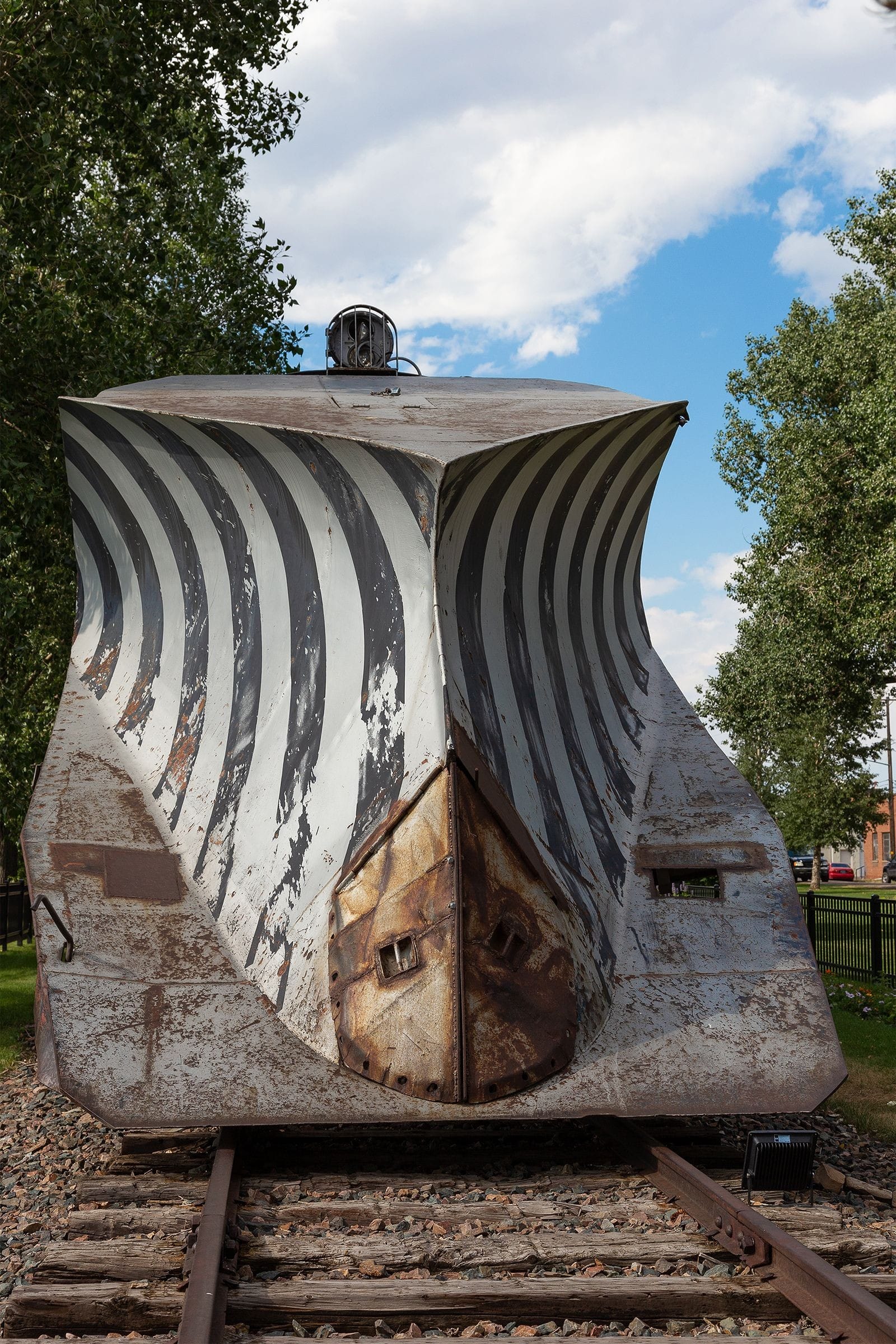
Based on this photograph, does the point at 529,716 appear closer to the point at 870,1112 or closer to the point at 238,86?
the point at 870,1112

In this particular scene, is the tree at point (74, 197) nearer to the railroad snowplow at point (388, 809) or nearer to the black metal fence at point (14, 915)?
the railroad snowplow at point (388, 809)

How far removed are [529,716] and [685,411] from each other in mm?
2000

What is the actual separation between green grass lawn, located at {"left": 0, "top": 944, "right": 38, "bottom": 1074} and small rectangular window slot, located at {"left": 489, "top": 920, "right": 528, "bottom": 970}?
3.93 meters

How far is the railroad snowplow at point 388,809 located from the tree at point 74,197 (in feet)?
13.2

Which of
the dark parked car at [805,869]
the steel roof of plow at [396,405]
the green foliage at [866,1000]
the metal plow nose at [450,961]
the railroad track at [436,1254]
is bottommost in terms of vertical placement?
the dark parked car at [805,869]

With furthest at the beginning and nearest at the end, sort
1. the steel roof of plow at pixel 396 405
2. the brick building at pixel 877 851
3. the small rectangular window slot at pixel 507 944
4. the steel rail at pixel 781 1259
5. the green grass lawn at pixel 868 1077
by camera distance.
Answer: the brick building at pixel 877 851 < the green grass lawn at pixel 868 1077 < the steel roof of plow at pixel 396 405 < the small rectangular window slot at pixel 507 944 < the steel rail at pixel 781 1259

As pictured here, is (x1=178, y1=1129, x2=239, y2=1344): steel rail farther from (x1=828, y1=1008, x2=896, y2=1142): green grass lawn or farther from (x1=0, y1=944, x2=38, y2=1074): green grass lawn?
(x1=0, y1=944, x2=38, y2=1074): green grass lawn

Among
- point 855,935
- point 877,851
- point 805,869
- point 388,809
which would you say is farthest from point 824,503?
point 877,851

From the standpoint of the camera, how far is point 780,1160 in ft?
13.7

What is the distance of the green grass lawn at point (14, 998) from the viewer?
28.9ft

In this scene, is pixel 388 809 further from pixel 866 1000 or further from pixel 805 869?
pixel 805 869

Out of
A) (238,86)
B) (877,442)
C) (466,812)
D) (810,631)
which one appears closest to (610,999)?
(466,812)

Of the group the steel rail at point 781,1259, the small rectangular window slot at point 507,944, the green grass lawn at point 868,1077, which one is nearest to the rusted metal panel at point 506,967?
the small rectangular window slot at point 507,944

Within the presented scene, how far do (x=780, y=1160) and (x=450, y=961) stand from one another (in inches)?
54.4
